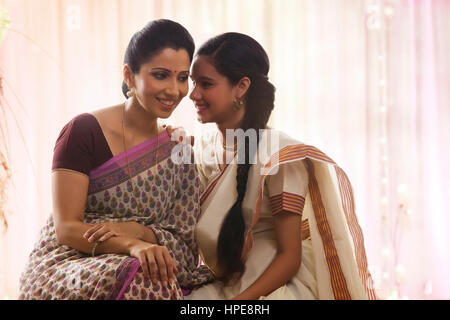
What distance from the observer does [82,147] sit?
1.35 meters

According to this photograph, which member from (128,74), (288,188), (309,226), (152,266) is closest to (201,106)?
(128,74)

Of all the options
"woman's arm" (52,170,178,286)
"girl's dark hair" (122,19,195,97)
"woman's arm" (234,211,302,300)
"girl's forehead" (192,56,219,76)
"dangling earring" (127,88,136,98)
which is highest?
"girl's dark hair" (122,19,195,97)

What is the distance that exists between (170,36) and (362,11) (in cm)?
183

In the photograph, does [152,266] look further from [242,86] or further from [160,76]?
[242,86]

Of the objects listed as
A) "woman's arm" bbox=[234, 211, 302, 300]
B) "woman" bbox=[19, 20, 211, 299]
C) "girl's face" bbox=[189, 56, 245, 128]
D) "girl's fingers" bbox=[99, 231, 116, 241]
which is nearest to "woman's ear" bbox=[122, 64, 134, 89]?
"woman" bbox=[19, 20, 211, 299]

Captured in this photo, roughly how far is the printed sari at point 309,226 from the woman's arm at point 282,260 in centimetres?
2

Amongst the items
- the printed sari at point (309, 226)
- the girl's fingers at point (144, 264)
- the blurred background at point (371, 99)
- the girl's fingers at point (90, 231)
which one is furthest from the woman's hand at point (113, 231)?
the blurred background at point (371, 99)

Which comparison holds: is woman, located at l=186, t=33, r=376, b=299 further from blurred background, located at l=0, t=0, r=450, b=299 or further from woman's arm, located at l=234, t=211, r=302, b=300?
blurred background, located at l=0, t=0, r=450, b=299

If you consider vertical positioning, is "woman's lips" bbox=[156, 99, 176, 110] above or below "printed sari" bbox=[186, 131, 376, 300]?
above

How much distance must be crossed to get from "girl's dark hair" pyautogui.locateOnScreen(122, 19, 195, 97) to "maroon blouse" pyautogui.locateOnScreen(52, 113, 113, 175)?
221 mm

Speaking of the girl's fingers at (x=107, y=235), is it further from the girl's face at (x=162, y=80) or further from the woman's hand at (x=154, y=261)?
the girl's face at (x=162, y=80)

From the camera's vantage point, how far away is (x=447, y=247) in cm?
283

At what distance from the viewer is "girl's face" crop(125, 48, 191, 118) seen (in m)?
1.39

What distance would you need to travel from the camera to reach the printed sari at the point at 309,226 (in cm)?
140
